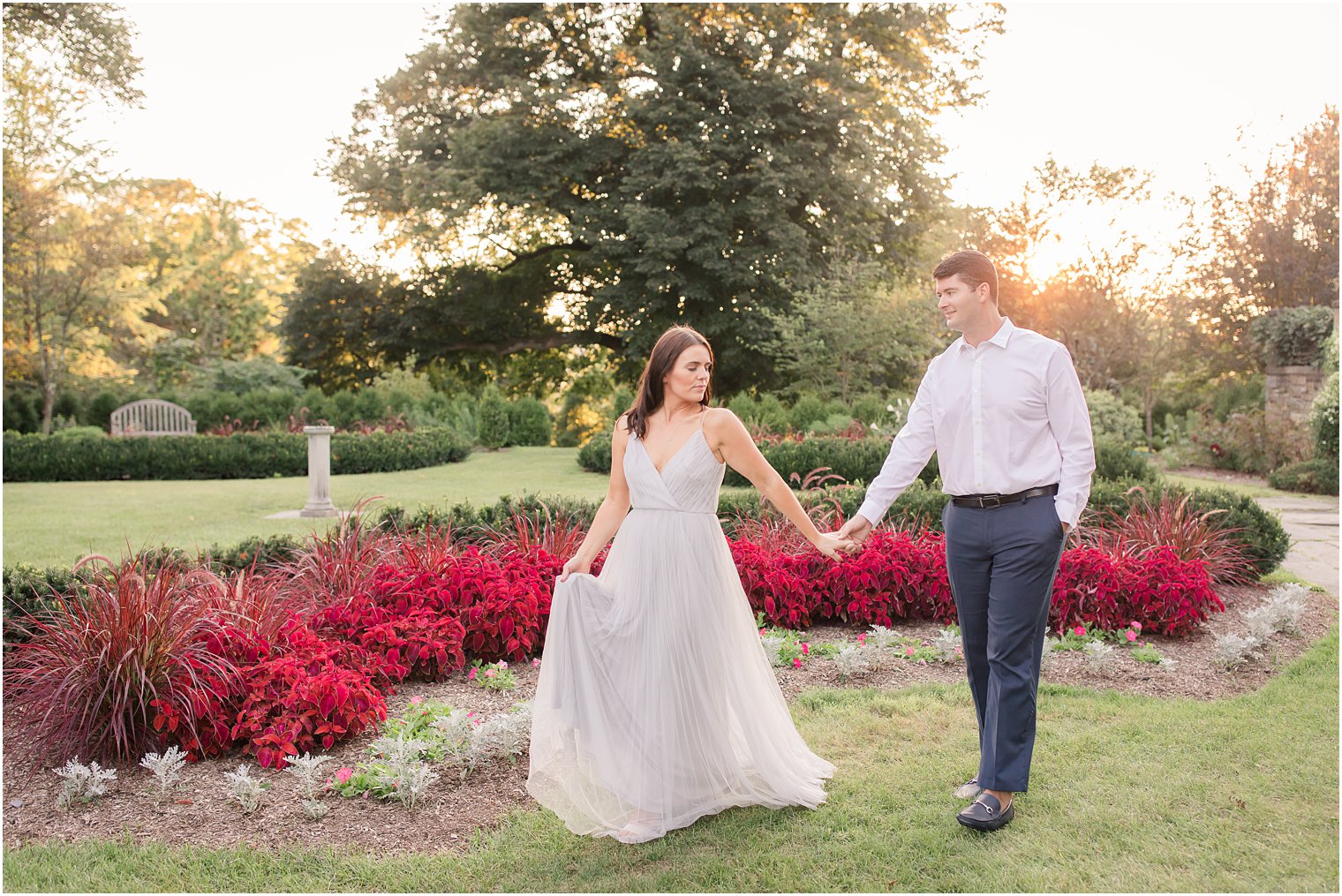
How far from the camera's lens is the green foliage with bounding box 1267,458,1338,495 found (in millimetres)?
14047

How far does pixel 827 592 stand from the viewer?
6.15 m

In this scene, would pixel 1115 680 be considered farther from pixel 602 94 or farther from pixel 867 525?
pixel 602 94

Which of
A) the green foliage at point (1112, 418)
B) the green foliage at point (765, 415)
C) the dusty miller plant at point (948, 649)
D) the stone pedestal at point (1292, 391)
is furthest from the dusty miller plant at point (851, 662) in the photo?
the stone pedestal at point (1292, 391)

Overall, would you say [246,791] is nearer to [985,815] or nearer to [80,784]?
[80,784]

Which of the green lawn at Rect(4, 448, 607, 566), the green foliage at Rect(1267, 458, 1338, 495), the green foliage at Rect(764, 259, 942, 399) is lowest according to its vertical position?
the green lawn at Rect(4, 448, 607, 566)

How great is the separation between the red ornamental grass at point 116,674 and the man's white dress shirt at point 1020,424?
10.5 feet

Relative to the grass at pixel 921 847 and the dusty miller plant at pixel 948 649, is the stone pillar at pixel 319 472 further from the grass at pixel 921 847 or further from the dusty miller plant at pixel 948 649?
the grass at pixel 921 847

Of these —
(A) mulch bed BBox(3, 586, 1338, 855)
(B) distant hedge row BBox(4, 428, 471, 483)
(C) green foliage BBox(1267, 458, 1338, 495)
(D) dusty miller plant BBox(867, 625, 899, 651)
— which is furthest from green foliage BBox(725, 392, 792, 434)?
(A) mulch bed BBox(3, 586, 1338, 855)

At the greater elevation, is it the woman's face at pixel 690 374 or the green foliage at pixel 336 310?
the green foliage at pixel 336 310

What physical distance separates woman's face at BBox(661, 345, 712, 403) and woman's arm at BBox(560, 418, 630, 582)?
0.26 metres

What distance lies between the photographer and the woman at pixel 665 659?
3354mm

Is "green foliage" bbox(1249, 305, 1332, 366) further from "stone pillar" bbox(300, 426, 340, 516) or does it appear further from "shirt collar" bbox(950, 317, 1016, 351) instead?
"shirt collar" bbox(950, 317, 1016, 351)

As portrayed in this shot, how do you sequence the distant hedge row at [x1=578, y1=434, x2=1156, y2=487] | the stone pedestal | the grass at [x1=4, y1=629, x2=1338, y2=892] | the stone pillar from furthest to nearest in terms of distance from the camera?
the stone pedestal, the distant hedge row at [x1=578, y1=434, x2=1156, y2=487], the stone pillar, the grass at [x1=4, y1=629, x2=1338, y2=892]

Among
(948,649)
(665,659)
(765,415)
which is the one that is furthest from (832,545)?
(765,415)
